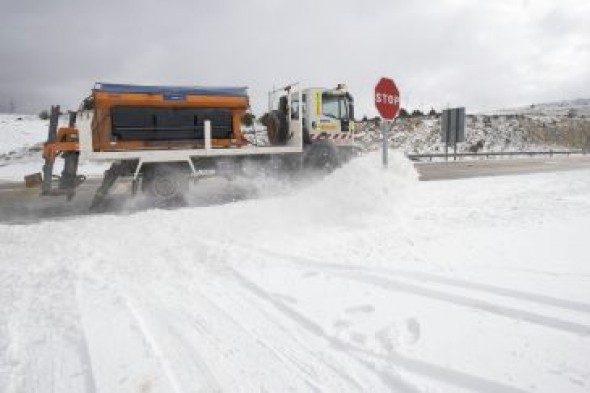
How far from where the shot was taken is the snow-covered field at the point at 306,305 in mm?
3336

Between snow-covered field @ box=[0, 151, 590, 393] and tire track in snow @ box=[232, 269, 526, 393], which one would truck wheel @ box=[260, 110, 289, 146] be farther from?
tire track in snow @ box=[232, 269, 526, 393]

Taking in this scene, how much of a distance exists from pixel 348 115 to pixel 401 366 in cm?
1220

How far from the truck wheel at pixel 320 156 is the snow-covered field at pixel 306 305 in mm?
5771

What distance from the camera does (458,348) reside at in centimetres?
354

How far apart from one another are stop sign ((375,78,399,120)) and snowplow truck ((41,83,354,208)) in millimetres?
5504

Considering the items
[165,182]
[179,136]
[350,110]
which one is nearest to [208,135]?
[179,136]

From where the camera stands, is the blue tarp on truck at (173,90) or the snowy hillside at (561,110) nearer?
the blue tarp on truck at (173,90)

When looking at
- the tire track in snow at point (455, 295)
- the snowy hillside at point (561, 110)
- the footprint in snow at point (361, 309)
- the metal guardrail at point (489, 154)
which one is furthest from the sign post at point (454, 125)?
the snowy hillside at point (561, 110)

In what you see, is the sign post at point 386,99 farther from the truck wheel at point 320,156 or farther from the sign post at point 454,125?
the sign post at point 454,125

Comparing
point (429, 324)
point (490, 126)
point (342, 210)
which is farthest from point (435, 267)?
point (490, 126)

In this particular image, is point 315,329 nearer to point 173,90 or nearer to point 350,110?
point 173,90

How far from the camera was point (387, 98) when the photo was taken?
28.9ft

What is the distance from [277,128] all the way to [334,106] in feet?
5.91

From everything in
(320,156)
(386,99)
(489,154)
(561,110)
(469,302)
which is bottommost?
(469,302)
